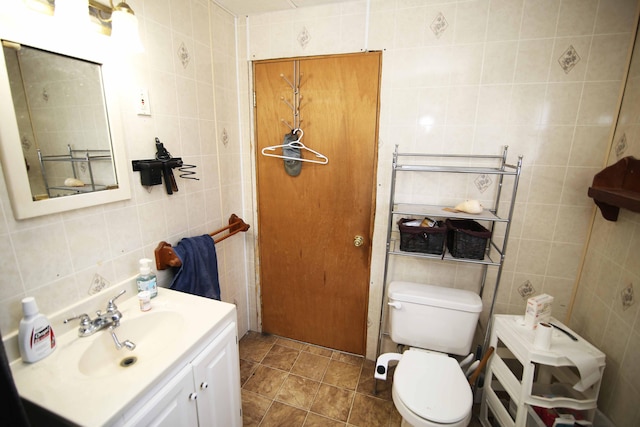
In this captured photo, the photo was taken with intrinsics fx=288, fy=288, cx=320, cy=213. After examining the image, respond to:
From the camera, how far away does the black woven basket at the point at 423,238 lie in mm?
1578

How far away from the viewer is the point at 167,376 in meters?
0.95

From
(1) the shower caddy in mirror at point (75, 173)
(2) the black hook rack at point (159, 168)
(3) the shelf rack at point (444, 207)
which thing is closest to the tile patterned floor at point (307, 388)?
(3) the shelf rack at point (444, 207)

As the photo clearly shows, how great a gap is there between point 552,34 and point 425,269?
139 centimetres

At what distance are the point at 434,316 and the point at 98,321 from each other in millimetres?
1598

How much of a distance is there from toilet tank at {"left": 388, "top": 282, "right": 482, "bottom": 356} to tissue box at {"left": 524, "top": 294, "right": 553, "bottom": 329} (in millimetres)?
227

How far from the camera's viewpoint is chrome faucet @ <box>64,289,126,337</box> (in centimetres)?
106

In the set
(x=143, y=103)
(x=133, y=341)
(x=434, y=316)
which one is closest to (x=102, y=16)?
(x=143, y=103)

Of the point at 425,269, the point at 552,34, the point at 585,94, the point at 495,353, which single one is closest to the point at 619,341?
the point at 495,353

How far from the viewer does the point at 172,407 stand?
3.20 feet

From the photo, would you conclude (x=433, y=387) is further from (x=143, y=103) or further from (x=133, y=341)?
(x=143, y=103)

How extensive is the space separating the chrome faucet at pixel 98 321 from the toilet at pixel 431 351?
1.26 metres

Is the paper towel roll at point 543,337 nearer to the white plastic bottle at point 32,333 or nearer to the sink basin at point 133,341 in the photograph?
the sink basin at point 133,341

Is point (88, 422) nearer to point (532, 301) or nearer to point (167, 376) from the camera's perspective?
point (167, 376)

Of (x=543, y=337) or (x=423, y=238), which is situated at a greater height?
(x=423, y=238)
